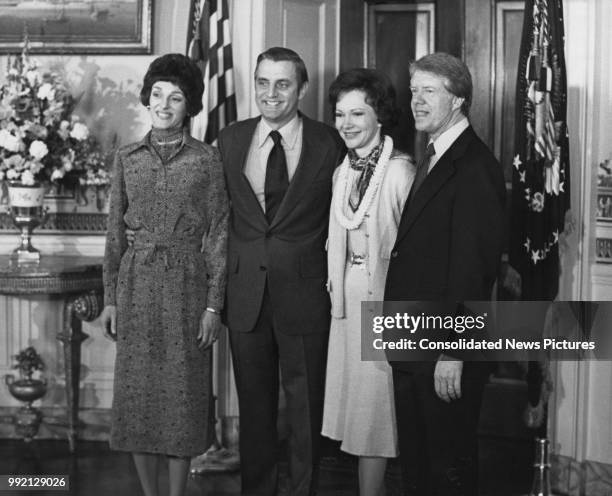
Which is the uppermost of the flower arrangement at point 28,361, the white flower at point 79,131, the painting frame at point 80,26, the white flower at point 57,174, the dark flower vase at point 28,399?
the painting frame at point 80,26

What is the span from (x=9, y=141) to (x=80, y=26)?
Answer: 82 centimetres

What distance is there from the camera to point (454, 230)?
2977mm

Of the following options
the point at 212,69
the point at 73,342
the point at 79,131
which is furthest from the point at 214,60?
the point at 73,342

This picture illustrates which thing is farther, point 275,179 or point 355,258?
point 275,179

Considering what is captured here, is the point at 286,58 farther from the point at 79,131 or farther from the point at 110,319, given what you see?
the point at 79,131

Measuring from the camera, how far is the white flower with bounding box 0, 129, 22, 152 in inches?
176

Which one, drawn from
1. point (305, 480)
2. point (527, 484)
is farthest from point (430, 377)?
point (527, 484)

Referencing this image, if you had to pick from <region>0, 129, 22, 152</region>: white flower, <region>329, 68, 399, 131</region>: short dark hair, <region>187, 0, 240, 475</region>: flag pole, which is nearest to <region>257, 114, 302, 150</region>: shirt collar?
<region>329, 68, 399, 131</region>: short dark hair

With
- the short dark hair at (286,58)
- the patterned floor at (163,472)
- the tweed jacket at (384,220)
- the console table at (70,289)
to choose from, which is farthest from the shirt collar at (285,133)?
the patterned floor at (163,472)

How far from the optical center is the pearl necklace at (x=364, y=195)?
11.1 ft

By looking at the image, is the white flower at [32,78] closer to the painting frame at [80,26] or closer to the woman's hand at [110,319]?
the painting frame at [80,26]

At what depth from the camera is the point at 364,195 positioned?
3420 mm

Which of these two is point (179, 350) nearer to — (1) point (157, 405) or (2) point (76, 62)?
(1) point (157, 405)

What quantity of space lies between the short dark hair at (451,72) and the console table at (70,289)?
209 centimetres
